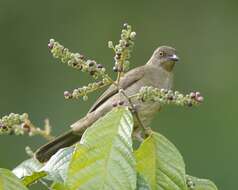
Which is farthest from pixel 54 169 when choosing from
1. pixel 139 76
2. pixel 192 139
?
pixel 192 139

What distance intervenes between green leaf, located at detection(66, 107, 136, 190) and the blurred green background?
18.9 feet

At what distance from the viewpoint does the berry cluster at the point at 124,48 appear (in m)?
3.00

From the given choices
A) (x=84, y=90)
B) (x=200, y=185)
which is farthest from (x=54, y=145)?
(x=84, y=90)

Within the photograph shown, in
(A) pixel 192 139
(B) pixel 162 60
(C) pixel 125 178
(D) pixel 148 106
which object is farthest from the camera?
(A) pixel 192 139

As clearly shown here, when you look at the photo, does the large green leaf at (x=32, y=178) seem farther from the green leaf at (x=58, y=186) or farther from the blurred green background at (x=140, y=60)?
the blurred green background at (x=140, y=60)

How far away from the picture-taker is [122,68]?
3.06 m

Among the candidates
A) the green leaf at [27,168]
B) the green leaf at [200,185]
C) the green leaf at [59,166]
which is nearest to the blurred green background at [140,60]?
the green leaf at [27,168]

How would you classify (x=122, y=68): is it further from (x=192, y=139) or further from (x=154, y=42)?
(x=154, y=42)

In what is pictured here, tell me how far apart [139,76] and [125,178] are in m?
2.89

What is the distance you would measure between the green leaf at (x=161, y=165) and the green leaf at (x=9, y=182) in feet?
1.32

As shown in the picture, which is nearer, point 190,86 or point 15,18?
point 190,86

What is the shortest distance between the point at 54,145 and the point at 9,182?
2.14m

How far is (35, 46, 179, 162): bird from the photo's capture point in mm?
4875

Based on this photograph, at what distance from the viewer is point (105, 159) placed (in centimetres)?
287
